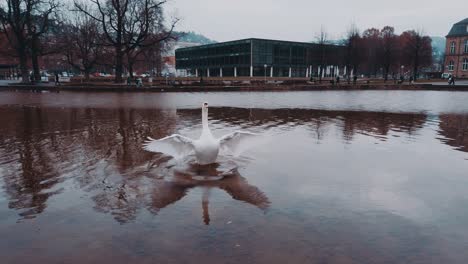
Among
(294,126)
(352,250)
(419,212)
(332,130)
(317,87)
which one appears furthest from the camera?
(317,87)

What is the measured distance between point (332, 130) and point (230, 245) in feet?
31.5

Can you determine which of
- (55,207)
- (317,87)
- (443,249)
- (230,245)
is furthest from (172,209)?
(317,87)

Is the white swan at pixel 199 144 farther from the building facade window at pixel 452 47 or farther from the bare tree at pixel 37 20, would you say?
the building facade window at pixel 452 47

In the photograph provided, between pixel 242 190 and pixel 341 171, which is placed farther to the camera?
pixel 341 171

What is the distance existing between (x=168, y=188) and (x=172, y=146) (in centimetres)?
110

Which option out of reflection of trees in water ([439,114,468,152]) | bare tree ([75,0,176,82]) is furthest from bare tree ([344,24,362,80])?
reflection of trees in water ([439,114,468,152])

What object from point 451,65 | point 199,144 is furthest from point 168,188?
point 451,65

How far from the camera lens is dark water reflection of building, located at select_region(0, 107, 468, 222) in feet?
20.6

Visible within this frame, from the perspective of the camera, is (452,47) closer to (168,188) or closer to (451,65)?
(451,65)

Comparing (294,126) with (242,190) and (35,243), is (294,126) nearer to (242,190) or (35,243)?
(242,190)

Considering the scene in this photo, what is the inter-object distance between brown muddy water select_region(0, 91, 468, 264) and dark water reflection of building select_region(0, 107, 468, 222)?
48 millimetres

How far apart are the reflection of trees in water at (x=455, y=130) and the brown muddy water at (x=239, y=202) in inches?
6.8

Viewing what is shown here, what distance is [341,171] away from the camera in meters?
7.89

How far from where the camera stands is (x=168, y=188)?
671 cm
